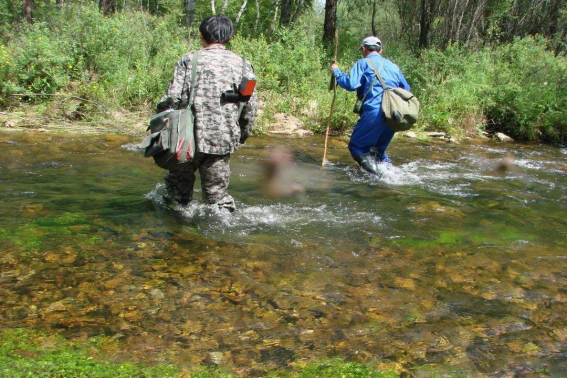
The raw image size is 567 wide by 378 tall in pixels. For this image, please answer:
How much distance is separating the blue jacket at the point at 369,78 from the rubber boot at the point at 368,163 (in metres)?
0.69

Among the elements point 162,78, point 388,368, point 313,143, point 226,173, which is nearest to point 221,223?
point 226,173

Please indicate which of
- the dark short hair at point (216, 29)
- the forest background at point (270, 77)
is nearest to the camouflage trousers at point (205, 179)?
the dark short hair at point (216, 29)

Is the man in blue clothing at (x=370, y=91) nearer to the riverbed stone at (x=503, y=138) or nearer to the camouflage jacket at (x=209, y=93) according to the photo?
the camouflage jacket at (x=209, y=93)

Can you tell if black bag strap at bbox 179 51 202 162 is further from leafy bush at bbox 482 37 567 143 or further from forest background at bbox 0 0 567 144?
leafy bush at bbox 482 37 567 143

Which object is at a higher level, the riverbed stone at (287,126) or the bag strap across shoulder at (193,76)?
the bag strap across shoulder at (193,76)

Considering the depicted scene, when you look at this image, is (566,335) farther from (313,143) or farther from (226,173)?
(313,143)

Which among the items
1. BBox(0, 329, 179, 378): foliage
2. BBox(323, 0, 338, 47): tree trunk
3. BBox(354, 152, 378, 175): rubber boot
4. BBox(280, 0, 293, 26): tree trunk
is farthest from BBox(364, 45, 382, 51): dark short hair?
BBox(280, 0, 293, 26): tree trunk

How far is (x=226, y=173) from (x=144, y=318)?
1.97 m

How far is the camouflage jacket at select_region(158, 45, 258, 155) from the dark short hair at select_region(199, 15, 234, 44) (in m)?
0.07

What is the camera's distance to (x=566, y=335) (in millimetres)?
2971

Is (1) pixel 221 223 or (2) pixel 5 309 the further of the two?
(1) pixel 221 223

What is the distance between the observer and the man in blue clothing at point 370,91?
668 centimetres

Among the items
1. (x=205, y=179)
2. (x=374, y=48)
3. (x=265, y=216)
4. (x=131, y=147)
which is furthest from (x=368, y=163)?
(x=131, y=147)

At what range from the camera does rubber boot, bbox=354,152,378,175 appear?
277 inches
